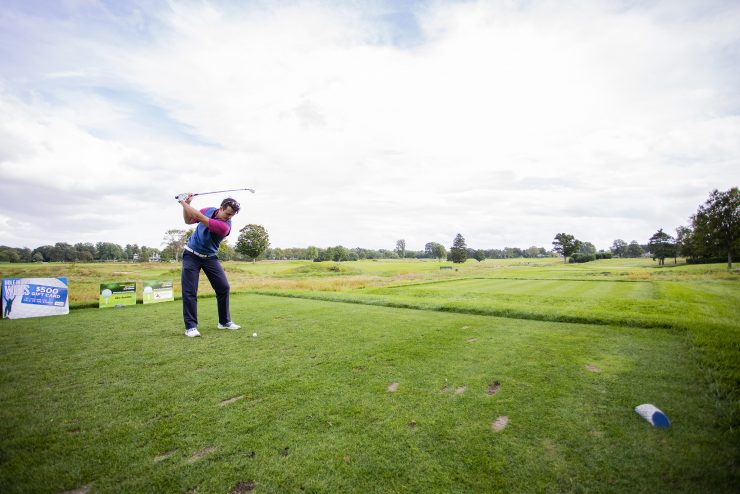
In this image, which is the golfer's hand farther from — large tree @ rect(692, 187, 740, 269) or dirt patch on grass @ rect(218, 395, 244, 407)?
large tree @ rect(692, 187, 740, 269)

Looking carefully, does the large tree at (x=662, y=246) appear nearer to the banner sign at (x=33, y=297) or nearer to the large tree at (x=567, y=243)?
the large tree at (x=567, y=243)

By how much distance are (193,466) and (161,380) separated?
249 centimetres

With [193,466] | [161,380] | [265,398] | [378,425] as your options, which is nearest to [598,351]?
[378,425]

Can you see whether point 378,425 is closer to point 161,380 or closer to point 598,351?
point 161,380

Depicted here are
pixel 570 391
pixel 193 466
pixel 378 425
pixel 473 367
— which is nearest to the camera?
pixel 193 466

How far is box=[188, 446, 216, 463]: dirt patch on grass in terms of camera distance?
2.99 metres

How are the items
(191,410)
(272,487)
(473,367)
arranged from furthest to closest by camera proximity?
1. (473,367)
2. (191,410)
3. (272,487)

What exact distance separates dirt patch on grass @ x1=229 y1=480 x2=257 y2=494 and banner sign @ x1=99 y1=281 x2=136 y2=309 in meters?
13.5

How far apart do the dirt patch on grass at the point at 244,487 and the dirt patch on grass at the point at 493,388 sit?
3146 mm

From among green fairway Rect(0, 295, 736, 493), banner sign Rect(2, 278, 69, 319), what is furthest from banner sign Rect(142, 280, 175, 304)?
green fairway Rect(0, 295, 736, 493)

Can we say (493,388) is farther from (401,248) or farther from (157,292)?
(401,248)

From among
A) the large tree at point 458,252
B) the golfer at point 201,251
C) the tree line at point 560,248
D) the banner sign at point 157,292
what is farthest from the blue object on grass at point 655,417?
the large tree at point 458,252

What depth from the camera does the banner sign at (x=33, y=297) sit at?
33.6 ft

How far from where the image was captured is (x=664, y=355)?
622 centimetres
